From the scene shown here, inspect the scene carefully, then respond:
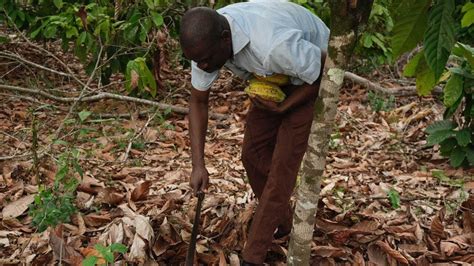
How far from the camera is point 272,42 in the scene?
2.16m

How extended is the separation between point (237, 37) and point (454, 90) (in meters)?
1.88

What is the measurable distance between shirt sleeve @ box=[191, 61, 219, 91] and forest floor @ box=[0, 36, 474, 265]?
72cm

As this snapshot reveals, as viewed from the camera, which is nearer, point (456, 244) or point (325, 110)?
point (325, 110)

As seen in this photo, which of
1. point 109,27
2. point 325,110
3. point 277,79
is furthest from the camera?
point 109,27

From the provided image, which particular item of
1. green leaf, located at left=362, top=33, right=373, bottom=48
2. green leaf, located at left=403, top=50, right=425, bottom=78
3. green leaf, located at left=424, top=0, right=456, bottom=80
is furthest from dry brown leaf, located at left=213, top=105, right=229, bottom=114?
green leaf, located at left=424, top=0, right=456, bottom=80

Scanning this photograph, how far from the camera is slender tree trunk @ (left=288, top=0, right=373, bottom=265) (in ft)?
6.09

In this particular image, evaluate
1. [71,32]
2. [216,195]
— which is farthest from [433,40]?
[71,32]

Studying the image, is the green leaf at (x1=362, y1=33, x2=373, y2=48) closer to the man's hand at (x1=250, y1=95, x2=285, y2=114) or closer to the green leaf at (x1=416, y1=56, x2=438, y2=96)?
the man's hand at (x1=250, y1=95, x2=285, y2=114)

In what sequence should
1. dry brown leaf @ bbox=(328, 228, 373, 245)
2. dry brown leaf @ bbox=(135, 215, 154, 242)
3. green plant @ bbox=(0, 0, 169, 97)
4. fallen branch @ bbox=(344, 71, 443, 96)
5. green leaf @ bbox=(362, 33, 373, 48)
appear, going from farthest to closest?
1. green leaf @ bbox=(362, 33, 373, 48)
2. fallen branch @ bbox=(344, 71, 443, 96)
3. green plant @ bbox=(0, 0, 169, 97)
4. dry brown leaf @ bbox=(328, 228, 373, 245)
5. dry brown leaf @ bbox=(135, 215, 154, 242)

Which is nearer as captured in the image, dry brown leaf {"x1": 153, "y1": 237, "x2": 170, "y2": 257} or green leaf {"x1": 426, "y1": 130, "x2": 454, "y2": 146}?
dry brown leaf {"x1": 153, "y1": 237, "x2": 170, "y2": 257}

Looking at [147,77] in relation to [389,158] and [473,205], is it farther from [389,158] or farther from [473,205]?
[473,205]

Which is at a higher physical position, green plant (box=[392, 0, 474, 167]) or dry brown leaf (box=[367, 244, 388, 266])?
green plant (box=[392, 0, 474, 167])

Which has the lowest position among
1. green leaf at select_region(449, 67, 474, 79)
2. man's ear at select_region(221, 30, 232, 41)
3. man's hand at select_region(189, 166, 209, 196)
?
man's hand at select_region(189, 166, 209, 196)

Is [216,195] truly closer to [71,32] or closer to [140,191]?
[140,191]
